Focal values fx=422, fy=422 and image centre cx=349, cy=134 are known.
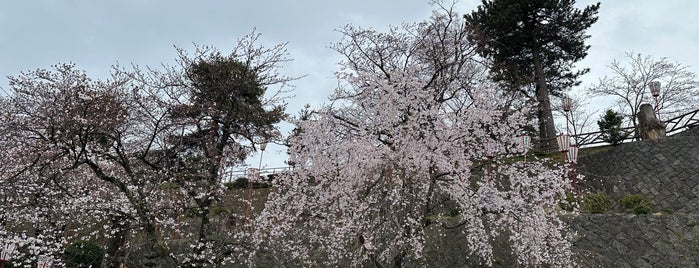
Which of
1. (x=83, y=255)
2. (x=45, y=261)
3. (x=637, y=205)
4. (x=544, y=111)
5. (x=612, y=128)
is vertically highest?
(x=544, y=111)

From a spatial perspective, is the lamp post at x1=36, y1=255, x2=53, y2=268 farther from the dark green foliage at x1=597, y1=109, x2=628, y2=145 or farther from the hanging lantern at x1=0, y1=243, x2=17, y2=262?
the dark green foliage at x1=597, y1=109, x2=628, y2=145

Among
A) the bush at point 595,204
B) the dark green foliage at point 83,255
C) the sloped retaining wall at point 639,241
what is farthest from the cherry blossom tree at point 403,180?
the dark green foliage at point 83,255

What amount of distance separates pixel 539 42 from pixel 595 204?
967 centimetres

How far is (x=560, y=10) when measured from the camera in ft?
60.5

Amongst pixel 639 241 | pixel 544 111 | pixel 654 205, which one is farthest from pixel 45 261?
pixel 544 111

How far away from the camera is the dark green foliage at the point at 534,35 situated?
18.2 m

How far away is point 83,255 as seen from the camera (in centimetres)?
1190

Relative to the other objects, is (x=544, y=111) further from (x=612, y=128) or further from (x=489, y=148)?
(x=489, y=148)

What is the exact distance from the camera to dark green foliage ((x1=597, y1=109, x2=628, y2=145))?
55.7 feet

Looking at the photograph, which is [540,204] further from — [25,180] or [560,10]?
[560,10]

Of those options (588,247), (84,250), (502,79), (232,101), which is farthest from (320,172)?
(502,79)

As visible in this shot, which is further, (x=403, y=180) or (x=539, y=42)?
(x=539, y=42)

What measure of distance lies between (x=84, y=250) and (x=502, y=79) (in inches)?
610

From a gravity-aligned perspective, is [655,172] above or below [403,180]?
above
